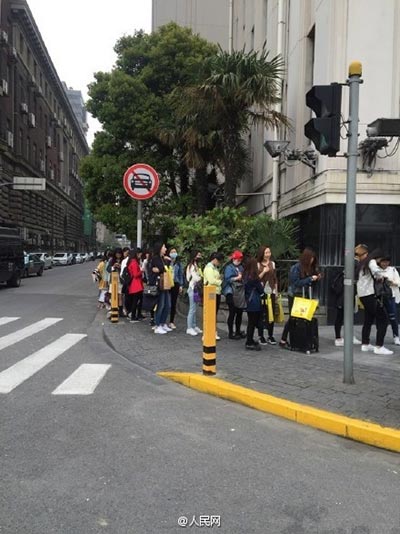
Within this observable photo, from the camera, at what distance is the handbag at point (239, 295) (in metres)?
9.14

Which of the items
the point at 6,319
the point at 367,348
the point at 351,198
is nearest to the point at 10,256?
the point at 6,319

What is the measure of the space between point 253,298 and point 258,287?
0.20 m

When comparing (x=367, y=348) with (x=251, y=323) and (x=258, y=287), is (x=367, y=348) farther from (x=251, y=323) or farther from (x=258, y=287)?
(x=258, y=287)

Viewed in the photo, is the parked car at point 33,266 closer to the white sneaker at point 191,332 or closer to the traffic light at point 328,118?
the white sneaker at point 191,332

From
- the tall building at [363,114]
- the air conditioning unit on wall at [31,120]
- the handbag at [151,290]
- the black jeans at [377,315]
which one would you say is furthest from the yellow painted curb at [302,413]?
the air conditioning unit on wall at [31,120]

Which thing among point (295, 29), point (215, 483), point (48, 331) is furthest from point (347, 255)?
point (295, 29)

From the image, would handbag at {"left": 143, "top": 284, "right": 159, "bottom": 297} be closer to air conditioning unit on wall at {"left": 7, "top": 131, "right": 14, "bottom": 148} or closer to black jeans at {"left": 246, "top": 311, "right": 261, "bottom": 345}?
black jeans at {"left": 246, "top": 311, "right": 261, "bottom": 345}

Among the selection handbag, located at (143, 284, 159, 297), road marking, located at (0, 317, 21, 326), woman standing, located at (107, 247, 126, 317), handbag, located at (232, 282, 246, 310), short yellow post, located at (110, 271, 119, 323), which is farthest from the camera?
woman standing, located at (107, 247, 126, 317)

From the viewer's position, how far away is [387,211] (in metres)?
11.4

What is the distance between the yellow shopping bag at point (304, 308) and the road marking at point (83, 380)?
124 inches

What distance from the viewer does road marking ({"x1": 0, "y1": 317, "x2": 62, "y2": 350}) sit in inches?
364

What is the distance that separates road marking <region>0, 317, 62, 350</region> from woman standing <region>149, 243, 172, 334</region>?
2.54 meters

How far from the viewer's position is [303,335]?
8.32 meters

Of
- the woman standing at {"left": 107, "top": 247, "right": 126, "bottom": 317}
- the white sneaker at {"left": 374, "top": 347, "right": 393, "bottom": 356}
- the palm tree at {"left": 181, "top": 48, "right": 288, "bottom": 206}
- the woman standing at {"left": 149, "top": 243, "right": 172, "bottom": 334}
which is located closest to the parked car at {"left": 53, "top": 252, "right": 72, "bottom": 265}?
the palm tree at {"left": 181, "top": 48, "right": 288, "bottom": 206}
